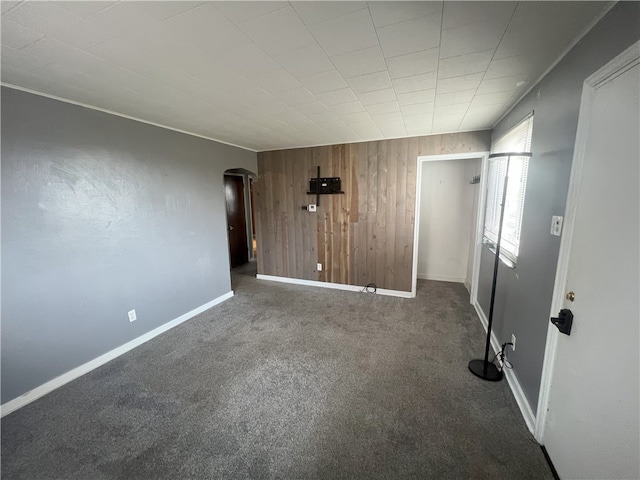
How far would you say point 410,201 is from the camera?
3654 mm

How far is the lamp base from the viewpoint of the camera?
6.78 feet

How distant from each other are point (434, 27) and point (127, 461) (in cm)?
297

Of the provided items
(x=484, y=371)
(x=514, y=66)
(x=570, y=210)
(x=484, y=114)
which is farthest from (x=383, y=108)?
(x=484, y=371)

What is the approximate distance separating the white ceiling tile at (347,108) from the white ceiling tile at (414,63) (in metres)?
0.57

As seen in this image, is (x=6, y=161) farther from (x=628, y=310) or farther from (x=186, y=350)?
(x=628, y=310)

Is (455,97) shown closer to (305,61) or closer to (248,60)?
(305,61)

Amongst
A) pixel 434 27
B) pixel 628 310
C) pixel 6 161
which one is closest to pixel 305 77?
pixel 434 27

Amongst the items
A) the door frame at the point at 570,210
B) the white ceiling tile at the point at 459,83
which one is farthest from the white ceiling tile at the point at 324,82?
the door frame at the point at 570,210

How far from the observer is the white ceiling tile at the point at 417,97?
6.72 ft

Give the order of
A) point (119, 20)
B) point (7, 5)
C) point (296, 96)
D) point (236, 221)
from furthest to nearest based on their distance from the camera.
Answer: point (236, 221) < point (296, 96) < point (119, 20) < point (7, 5)

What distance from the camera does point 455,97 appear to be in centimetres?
215

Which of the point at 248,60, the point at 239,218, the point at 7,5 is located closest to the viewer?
the point at 7,5

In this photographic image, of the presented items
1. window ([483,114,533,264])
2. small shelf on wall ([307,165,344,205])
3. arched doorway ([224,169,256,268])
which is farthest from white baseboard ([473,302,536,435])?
arched doorway ([224,169,256,268])

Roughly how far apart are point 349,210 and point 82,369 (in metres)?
3.60
